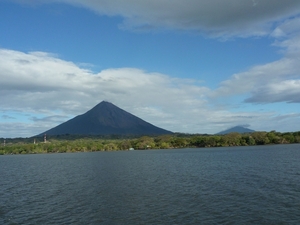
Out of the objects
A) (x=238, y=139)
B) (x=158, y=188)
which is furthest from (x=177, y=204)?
(x=238, y=139)

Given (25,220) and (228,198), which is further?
(228,198)

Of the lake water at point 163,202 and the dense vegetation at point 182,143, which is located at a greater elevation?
the dense vegetation at point 182,143

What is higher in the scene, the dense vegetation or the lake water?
the dense vegetation

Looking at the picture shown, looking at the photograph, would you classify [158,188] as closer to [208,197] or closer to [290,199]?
[208,197]

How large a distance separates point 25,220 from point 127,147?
464 feet

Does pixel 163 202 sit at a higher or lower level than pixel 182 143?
lower

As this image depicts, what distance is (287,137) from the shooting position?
14112 cm

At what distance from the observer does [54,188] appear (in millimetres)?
33031

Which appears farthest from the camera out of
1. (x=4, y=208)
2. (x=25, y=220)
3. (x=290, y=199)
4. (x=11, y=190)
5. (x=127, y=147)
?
(x=127, y=147)

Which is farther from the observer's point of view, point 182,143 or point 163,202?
point 182,143

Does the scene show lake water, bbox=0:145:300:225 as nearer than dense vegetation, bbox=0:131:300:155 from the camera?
Yes

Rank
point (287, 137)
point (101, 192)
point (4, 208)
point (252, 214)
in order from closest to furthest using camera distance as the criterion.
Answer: point (252, 214) < point (4, 208) < point (101, 192) < point (287, 137)

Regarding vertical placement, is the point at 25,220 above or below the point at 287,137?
below

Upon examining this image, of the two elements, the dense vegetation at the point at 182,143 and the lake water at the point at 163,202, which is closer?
the lake water at the point at 163,202
